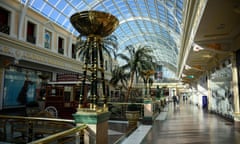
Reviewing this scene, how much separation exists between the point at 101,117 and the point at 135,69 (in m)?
13.3

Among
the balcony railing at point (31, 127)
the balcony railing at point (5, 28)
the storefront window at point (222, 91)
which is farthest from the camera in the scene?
the balcony railing at point (5, 28)

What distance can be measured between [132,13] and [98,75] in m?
24.5

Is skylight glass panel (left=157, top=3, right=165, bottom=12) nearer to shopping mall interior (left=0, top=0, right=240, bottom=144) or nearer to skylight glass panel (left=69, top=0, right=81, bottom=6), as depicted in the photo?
shopping mall interior (left=0, top=0, right=240, bottom=144)

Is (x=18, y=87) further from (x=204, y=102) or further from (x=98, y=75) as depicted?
(x=204, y=102)

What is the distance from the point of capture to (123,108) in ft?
43.4

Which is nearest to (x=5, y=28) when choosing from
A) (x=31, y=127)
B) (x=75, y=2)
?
(x=75, y=2)

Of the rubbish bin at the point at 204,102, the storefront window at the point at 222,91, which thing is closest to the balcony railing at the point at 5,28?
the storefront window at the point at 222,91

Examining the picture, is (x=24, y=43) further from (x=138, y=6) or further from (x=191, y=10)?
(x=138, y=6)

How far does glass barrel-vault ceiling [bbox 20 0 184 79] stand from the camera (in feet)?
64.9

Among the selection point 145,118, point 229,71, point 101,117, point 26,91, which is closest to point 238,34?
point 229,71

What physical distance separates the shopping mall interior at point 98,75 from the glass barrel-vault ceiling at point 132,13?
0.16m

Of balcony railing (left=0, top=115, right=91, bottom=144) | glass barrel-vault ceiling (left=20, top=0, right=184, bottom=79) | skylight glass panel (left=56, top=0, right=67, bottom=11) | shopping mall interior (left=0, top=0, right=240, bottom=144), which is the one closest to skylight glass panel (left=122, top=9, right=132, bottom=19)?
glass barrel-vault ceiling (left=20, top=0, right=184, bottom=79)

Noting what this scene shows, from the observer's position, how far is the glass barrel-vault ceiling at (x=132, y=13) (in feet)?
64.9

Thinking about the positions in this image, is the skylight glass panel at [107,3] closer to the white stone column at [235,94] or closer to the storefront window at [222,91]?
the storefront window at [222,91]
